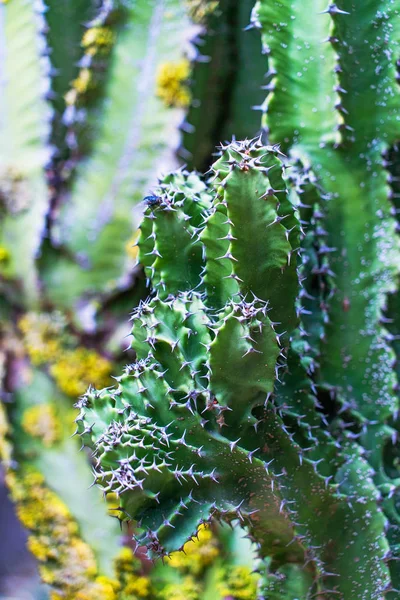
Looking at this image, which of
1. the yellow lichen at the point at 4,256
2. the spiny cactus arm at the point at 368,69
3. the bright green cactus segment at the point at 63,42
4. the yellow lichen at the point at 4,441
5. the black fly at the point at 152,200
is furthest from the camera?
the yellow lichen at the point at 4,256

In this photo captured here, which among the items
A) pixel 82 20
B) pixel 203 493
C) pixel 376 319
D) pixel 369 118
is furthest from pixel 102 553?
pixel 82 20

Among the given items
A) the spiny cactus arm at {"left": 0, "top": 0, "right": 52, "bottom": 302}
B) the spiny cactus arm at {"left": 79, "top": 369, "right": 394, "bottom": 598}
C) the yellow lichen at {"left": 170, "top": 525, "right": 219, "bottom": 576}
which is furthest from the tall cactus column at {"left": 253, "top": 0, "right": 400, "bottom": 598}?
the spiny cactus arm at {"left": 0, "top": 0, "right": 52, "bottom": 302}

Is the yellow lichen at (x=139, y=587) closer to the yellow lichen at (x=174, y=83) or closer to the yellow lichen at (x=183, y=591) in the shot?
the yellow lichen at (x=183, y=591)

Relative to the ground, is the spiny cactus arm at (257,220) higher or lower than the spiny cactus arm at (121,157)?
lower

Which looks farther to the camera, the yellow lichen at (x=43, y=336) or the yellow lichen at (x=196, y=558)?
the yellow lichen at (x=43, y=336)

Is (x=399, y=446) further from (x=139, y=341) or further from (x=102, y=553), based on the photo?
(x=102, y=553)

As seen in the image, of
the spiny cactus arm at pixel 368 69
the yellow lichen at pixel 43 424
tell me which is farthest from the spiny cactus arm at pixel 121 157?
the spiny cactus arm at pixel 368 69
